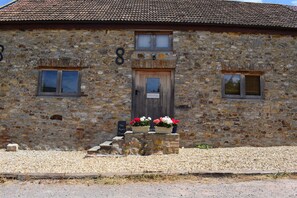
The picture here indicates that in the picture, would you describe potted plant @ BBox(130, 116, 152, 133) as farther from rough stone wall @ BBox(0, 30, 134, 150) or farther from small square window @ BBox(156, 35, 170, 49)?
small square window @ BBox(156, 35, 170, 49)

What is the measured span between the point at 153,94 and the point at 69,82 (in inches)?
121

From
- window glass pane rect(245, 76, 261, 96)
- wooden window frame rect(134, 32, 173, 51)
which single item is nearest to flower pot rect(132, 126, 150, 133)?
wooden window frame rect(134, 32, 173, 51)

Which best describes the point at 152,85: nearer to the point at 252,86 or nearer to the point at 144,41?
the point at 144,41

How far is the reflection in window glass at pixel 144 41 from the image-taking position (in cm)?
971

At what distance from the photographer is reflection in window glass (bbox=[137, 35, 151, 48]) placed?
9711 millimetres

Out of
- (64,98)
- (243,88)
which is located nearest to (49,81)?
(64,98)

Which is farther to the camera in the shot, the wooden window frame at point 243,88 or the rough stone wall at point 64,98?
the wooden window frame at point 243,88

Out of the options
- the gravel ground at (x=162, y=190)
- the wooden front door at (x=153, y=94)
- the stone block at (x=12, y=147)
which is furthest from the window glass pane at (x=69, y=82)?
the gravel ground at (x=162, y=190)

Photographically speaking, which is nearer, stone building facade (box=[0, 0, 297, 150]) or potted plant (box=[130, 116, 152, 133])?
potted plant (box=[130, 116, 152, 133])

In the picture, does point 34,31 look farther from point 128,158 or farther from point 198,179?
point 198,179

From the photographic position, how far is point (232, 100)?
30.9 ft

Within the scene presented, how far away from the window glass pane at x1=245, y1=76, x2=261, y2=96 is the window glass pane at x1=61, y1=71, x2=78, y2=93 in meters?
6.27

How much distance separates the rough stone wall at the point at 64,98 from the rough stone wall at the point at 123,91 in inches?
1.4

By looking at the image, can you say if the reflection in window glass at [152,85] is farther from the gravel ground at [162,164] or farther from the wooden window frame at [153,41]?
the gravel ground at [162,164]
